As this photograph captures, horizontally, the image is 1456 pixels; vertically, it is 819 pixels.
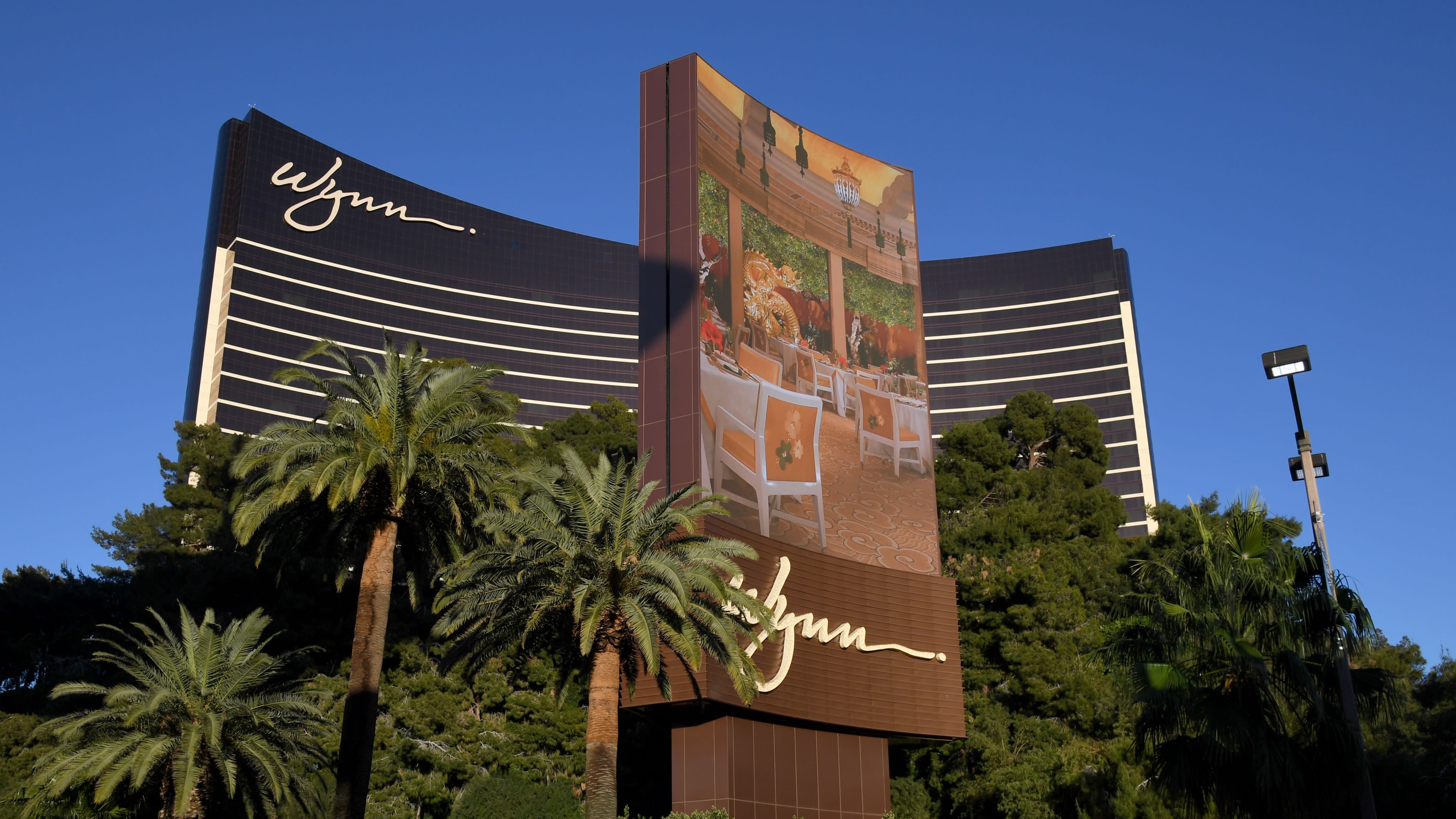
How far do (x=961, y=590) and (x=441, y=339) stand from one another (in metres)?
96.4

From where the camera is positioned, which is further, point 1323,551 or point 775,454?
point 775,454

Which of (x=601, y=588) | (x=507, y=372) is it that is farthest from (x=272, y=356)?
(x=601, y=588)

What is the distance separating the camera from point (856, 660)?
139ft

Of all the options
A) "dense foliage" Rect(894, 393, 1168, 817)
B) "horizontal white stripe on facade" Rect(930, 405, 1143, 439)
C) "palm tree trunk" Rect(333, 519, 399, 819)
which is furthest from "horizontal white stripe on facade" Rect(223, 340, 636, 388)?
"palm tree trunk" Rect(333, 519, 399, 819)

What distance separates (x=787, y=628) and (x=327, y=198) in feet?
363

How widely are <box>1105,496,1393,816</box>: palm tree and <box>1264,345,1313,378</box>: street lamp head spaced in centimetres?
265

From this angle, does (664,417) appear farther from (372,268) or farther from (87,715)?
(372,268)

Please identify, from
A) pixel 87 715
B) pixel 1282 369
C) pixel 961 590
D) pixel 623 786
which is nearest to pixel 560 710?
pixel 623 786

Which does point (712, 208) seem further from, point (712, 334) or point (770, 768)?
point (770, 768)

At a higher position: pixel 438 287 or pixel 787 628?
pixel 438 287

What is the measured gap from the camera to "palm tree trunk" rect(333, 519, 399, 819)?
30.3m

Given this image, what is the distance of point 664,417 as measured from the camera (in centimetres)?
3925

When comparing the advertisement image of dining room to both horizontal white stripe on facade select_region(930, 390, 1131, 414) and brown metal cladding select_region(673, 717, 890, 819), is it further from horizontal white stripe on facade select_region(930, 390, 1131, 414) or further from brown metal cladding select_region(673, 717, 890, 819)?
horizontal white stripe on facade select_region(930, 390, 1131, 414)

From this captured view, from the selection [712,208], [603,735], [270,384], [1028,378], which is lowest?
[603,735]
